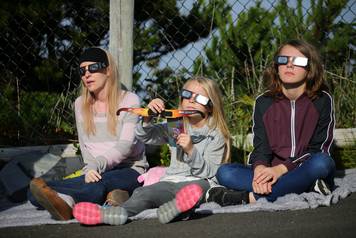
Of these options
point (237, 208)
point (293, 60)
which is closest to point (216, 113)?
point (293, 60)

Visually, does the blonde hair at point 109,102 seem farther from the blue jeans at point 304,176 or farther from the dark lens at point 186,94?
the blue jeans at point 304,176

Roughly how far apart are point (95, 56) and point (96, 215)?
1.51 meters

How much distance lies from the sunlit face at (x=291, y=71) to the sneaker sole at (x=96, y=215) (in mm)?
1498

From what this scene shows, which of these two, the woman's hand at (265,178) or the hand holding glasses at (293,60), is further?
the hand holding glasses at (293,60)

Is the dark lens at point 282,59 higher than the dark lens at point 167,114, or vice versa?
the dark lens at point 282,59

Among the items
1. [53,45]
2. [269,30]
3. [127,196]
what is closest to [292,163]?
[127,196]

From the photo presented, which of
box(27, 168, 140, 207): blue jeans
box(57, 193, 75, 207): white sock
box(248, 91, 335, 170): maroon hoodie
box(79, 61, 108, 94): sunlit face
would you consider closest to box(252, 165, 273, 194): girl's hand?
box(248, 91, 335, 170): maroon hoodie

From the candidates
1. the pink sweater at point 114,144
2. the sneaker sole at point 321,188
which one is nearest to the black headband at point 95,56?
the pink sweater at point 114,144

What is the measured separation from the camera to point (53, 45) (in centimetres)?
716

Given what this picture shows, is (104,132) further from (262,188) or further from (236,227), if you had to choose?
(236,227)

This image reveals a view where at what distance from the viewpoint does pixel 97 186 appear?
4.25 m

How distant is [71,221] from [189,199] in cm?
71

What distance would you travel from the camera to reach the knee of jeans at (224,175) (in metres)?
4.27

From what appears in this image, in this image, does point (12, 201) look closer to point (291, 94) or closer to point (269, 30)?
point (291, 94)
